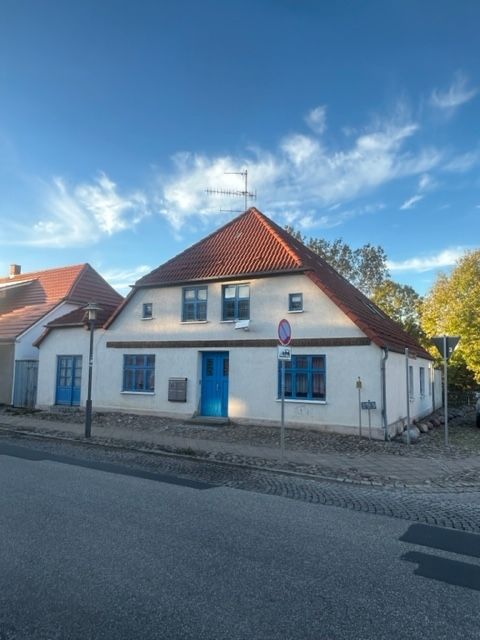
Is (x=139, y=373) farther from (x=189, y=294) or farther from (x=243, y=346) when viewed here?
(x=243, y=346)

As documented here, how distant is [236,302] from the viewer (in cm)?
1691

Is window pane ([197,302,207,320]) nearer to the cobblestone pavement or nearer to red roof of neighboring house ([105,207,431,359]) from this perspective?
red roof of neighboring house ([105,207,431,359])

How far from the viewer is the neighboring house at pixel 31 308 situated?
852 inches

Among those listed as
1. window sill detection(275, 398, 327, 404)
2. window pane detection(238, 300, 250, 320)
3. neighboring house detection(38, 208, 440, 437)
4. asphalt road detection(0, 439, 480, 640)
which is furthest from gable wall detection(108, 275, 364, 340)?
asphalt road detection(0, 439, 480, 640)

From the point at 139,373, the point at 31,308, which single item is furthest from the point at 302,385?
the point at 31,308

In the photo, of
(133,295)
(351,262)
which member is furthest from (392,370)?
(351,262)

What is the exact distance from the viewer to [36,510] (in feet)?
20.6

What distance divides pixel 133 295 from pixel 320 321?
7.70 meters

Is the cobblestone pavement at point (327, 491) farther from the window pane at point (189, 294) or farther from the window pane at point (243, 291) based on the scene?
the window pane at point (189, 294)

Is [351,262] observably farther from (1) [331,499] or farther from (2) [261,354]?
(1) [331,499]

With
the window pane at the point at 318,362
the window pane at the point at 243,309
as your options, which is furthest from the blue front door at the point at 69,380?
the window pane at the point at 318,362

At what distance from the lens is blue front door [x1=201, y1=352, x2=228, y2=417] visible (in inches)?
658

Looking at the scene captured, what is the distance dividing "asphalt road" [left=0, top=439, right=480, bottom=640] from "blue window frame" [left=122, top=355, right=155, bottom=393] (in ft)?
35.3

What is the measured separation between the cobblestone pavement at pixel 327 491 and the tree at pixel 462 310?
25329 mm
